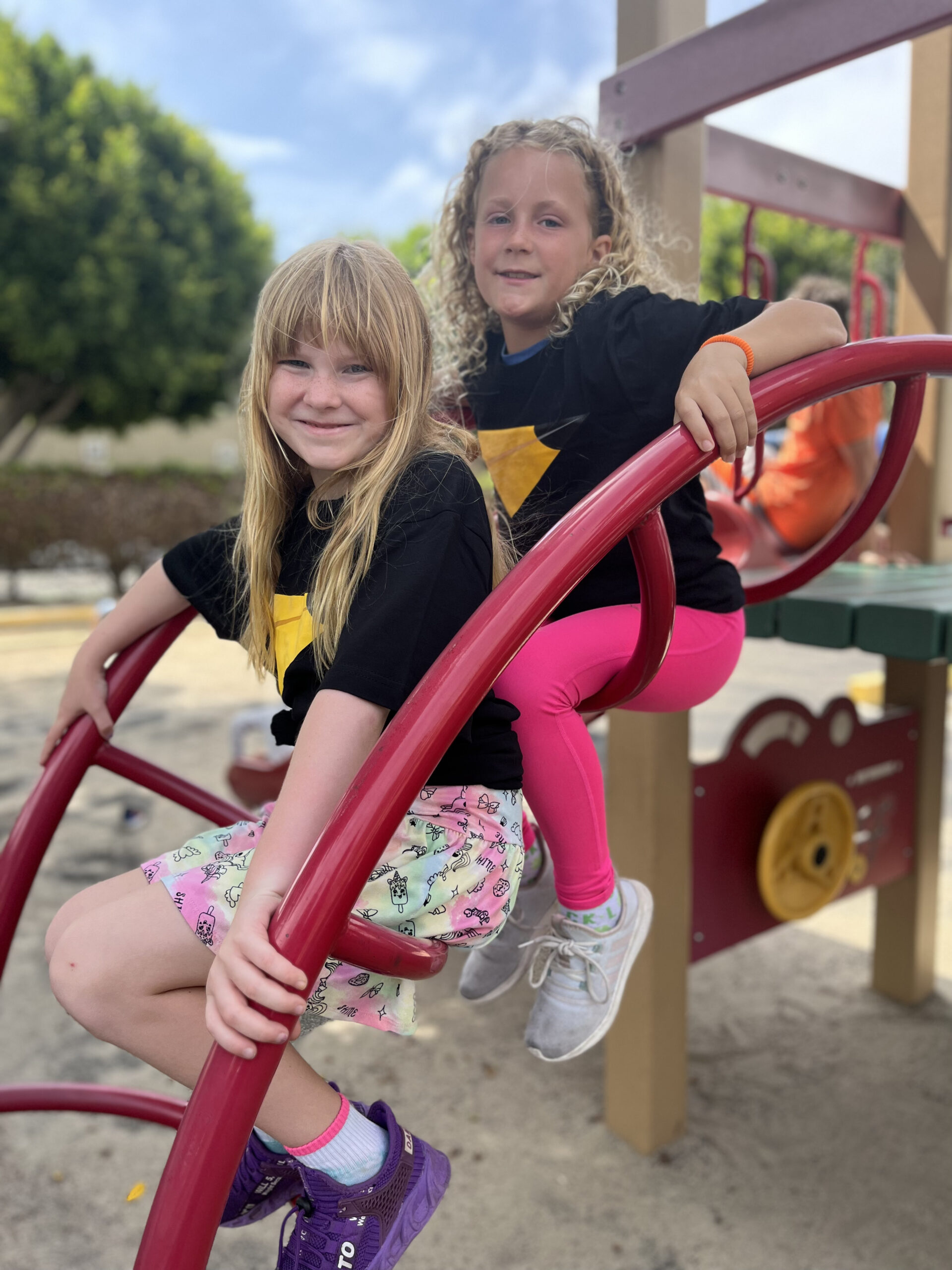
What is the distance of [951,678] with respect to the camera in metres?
5.97

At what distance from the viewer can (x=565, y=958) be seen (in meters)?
1.12

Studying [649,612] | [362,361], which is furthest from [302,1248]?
[362,361]

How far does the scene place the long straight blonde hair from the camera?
922 millimetres

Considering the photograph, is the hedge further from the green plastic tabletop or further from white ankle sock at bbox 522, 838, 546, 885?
white ankle sock at bbox 522, 838, 546, 885

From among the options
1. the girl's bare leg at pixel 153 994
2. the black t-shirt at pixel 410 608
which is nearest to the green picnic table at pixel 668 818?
the black t-shirt at pixel 410 608

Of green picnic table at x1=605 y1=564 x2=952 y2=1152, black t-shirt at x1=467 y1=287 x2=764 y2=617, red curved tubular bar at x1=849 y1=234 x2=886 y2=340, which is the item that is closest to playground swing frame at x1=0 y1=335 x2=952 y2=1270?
black t-shirt at x1=467 y1=287 x2=764 y2=617

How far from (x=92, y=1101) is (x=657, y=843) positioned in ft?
3.48

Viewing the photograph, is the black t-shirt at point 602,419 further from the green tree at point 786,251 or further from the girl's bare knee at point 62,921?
the green tree at point 786,251

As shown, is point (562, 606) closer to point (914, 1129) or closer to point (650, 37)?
point (650, 37)

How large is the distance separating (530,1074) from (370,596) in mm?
1856

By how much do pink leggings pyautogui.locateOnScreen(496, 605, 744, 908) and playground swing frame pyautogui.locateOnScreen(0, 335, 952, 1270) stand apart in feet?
0.16

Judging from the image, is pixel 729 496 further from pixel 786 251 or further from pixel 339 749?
pixel 786 251

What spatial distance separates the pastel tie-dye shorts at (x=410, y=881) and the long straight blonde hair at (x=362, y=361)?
0.18 m

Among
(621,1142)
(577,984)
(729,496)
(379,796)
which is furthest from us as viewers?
(621,1142)
